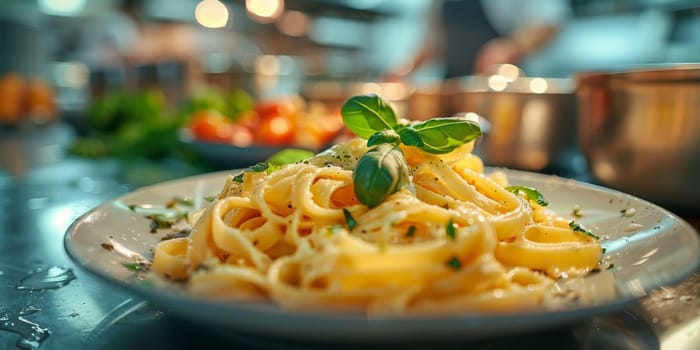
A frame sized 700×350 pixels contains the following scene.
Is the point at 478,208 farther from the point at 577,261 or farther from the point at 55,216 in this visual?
the point at 55,216

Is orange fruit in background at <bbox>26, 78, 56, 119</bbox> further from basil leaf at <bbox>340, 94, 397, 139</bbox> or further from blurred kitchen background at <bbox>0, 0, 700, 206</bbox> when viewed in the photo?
basil leaf at <bbox>340, 94, 397, 139</bbox>

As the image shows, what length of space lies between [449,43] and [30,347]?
5.61 metres

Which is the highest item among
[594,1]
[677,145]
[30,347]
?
[594,1]

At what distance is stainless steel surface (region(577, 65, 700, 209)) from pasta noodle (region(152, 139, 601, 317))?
1.35ft

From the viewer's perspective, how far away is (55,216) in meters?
1.58

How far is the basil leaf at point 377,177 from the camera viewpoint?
89 centimetres

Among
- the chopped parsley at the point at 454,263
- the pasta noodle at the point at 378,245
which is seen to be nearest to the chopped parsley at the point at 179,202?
the pasta noodle at the point at 378,245

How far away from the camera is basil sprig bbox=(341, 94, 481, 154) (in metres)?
1.09

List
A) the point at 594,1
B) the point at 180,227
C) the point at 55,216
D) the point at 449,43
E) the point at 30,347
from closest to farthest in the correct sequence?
the point at 30,347, the point at 180,227, the point at 55,216, the point at 449,43, the point at 594,1

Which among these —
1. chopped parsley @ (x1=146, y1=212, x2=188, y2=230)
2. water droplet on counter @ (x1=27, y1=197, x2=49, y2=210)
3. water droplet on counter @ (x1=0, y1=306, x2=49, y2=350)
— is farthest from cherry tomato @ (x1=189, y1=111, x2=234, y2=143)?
water droplet on counter @ (x1=0, y1=306, x2=49, y2=350)

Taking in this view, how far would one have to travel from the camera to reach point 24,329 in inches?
32.0

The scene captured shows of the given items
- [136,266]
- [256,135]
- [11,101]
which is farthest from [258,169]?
[11,101]

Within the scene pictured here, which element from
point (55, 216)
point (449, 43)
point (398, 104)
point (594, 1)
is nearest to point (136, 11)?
point (449, 43)

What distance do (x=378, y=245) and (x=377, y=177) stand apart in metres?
0.12
